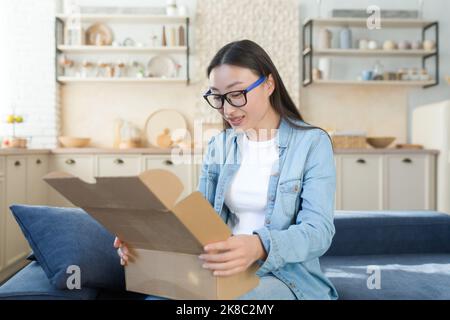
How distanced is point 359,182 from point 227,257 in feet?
13.6

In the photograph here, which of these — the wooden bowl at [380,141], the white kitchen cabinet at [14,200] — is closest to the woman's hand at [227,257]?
the white kitchen cabinet at [14,200]

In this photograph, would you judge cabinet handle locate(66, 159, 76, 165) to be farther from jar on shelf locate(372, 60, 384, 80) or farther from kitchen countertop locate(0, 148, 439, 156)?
jar on shelf locate(372, 60, 384, 80)

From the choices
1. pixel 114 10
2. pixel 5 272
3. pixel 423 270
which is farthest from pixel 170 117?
pixel 423 270

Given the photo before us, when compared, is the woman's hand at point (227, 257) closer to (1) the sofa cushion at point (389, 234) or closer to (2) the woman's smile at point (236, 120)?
(2) the woman's smile at point (236, 120)

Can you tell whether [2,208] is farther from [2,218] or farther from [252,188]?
[252,188]

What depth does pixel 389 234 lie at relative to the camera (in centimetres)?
232

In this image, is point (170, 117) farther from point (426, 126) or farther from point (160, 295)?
point (160, 295)

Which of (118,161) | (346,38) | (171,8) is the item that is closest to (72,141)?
(118,161)

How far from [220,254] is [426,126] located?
462cm

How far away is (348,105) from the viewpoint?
5520 millimetres

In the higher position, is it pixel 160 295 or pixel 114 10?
pixel 114 10

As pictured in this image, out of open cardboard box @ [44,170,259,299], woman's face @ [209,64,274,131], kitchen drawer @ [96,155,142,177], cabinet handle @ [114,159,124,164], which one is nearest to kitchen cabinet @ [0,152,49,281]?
kitchen drawer @ [96,155,142,177]

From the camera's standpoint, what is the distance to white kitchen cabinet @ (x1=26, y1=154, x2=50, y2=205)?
169 inches

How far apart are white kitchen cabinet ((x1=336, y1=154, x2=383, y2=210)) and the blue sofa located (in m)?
2.49
